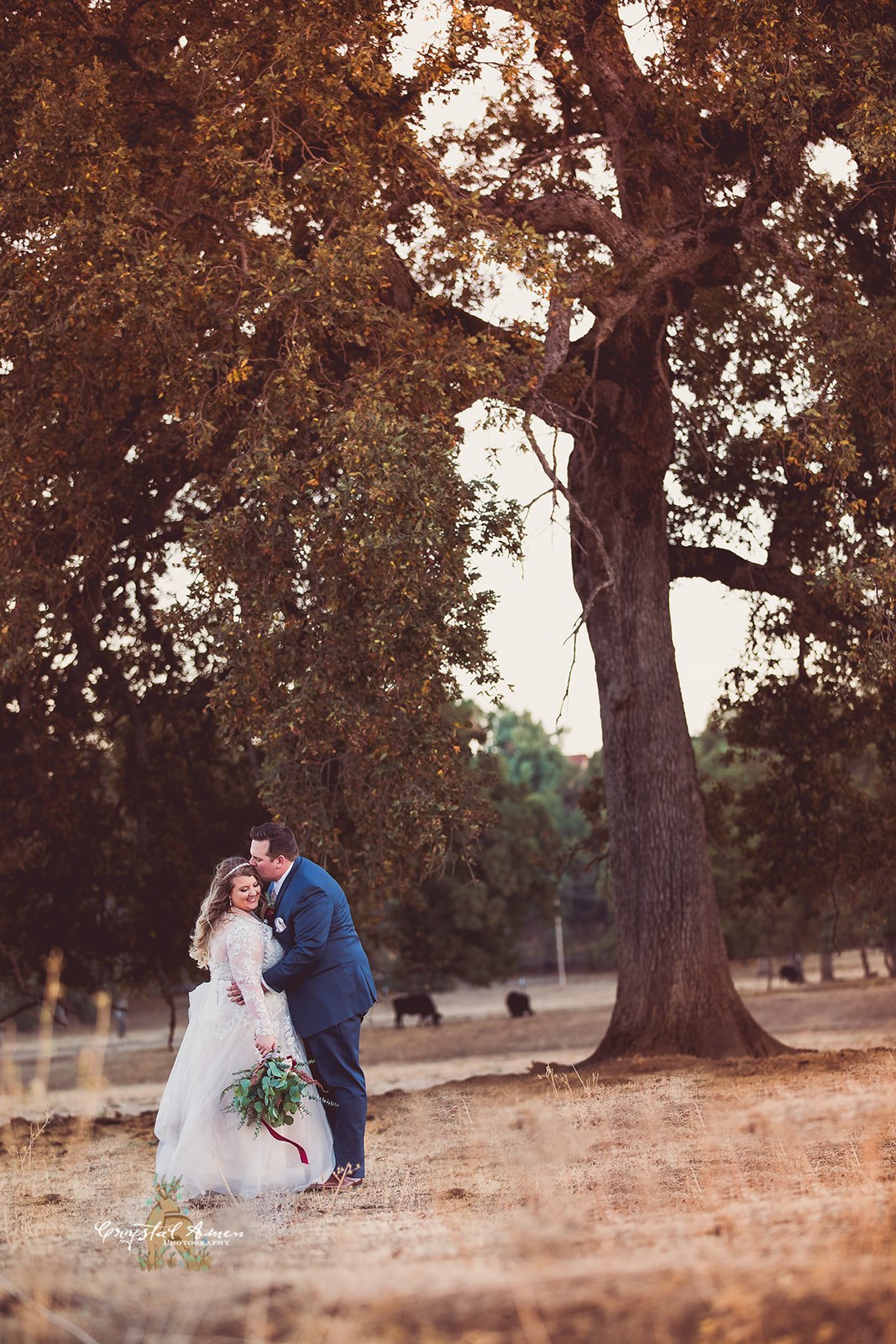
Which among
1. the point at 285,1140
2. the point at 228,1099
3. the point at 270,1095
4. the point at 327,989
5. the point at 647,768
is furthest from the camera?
the point at 647,768

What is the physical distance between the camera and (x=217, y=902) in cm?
825

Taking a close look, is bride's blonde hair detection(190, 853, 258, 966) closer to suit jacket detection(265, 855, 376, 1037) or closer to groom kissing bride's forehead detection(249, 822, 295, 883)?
groom kissing bride's forehead detection(249, 822, 295, 883)

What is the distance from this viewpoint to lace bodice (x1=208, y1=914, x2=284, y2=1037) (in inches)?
314

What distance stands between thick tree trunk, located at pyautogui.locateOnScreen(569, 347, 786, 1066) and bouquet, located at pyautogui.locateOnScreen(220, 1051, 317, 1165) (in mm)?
7284

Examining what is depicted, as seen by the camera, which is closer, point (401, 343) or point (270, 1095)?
point (270, 1095)

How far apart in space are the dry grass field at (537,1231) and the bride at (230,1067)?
25 centimetres

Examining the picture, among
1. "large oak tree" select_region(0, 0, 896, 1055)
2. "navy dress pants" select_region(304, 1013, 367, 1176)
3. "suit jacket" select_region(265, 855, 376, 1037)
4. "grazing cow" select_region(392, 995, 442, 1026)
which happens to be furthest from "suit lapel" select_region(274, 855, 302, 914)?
"grazing cow" select_region(392, 995, 442, 1026)

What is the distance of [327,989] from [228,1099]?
0.79 m

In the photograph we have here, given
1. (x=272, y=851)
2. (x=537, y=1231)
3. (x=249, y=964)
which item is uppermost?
(x=272, y=851)

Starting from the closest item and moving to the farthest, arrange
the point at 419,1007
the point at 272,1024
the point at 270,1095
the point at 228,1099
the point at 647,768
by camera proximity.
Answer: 1. the point at 270,1095
2. the point at 228,1099
3. the point at 272,1024
4. the point at 647,768
5. the point at 419,1007

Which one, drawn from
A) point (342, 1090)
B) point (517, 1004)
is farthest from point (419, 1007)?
point (342, 1090)

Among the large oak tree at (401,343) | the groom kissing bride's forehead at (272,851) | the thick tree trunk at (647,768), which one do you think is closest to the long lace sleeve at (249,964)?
the groom kissing bride's forehead at (272,851)

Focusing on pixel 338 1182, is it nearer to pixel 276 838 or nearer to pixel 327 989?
pixel 327 989

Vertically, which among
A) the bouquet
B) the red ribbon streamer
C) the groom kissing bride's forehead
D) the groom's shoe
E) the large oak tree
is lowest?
the groom's shoe
